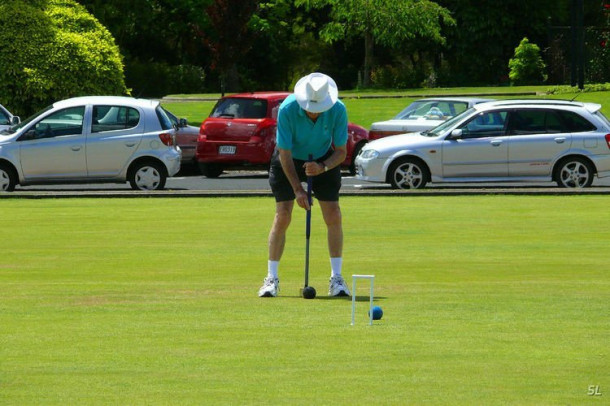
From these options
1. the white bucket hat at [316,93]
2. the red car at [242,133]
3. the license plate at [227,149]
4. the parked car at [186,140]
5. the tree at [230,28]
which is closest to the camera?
the white bucket hat at [316,93]

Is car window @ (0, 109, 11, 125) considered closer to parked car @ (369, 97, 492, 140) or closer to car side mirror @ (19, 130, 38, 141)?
car side mirror @ (19, 130, 38, 141)

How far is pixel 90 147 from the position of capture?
2394 cm

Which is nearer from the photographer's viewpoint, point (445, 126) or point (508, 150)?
point (508, 150)

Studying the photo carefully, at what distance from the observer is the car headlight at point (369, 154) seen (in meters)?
24.4

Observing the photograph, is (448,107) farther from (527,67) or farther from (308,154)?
(527,67)

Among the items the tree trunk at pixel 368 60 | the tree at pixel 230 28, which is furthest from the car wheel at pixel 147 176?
the tree trunk at pixel 368 60

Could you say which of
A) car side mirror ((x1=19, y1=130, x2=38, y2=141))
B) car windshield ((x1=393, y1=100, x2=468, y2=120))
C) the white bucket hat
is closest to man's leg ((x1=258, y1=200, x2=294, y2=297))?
the white bucket hat

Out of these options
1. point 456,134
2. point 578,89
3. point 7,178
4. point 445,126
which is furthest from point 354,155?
point 578,89

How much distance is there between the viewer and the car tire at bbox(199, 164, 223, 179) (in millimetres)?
28566

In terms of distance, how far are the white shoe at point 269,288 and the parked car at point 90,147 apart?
13.4m

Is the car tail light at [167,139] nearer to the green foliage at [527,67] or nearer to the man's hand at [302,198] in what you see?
the man's hand at [302,198]

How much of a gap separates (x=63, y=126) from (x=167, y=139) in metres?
1.73

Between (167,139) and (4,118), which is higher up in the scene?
(4,118)

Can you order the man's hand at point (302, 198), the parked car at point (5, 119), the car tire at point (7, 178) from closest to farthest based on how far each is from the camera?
the man's hand at point (302, 198) → the car tire at point (7, 178) → the parked car at point (5, 119)
